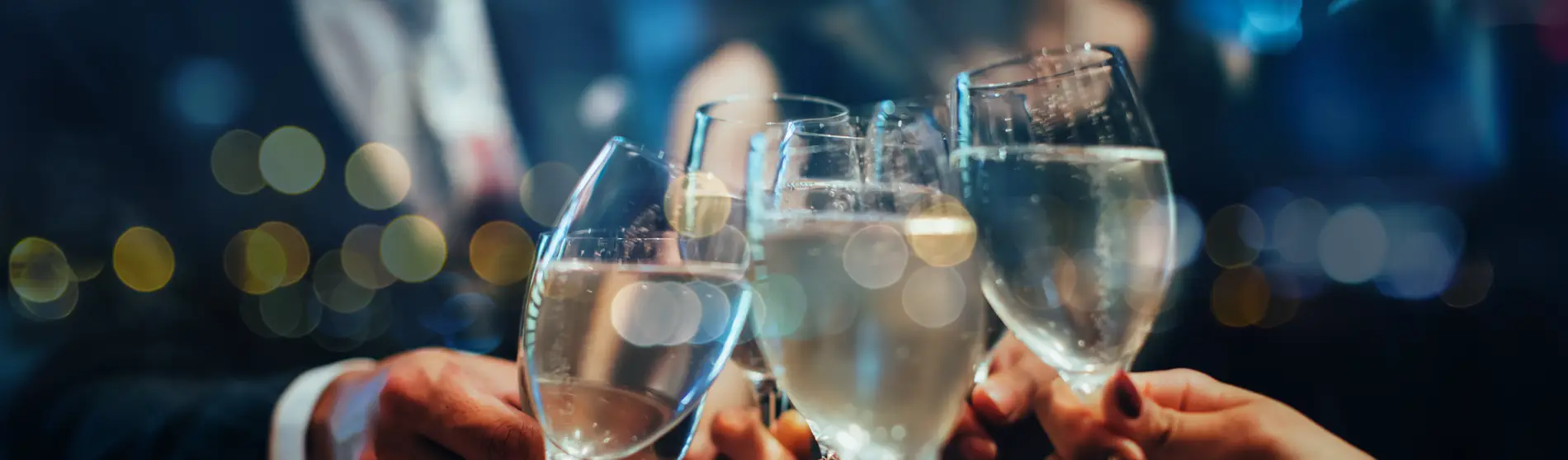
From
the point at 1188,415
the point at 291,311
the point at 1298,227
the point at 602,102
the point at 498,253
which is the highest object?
the point at 602,102

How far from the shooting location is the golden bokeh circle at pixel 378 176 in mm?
2539

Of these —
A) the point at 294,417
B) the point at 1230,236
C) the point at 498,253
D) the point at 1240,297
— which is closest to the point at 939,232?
the point at 294,417

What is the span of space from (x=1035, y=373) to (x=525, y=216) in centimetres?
246

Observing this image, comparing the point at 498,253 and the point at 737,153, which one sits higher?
the point at 737,153

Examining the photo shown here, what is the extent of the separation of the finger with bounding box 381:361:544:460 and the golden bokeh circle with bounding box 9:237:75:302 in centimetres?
275

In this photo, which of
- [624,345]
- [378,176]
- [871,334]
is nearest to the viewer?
[871,334]

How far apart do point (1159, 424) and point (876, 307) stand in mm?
282

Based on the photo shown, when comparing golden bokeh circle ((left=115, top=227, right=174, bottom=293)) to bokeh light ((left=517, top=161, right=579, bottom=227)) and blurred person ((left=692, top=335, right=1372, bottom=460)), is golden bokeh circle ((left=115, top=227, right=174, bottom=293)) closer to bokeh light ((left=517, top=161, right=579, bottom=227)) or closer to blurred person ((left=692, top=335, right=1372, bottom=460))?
bokeh light ((left=517, top=161, right=579, bottom=227))

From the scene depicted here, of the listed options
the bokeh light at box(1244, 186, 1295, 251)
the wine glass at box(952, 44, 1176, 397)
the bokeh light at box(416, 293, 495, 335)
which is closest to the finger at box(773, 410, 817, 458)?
the wine glass at box(952, 44, 1176, 397)

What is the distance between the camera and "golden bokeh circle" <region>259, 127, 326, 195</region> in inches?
96.0

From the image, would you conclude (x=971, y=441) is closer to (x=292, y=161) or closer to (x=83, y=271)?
(x=292, y=161)

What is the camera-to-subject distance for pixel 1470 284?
1450 millimetres

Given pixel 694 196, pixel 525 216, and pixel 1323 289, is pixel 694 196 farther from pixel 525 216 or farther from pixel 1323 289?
pixel 525 216

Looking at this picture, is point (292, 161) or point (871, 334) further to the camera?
point (292, 161)
